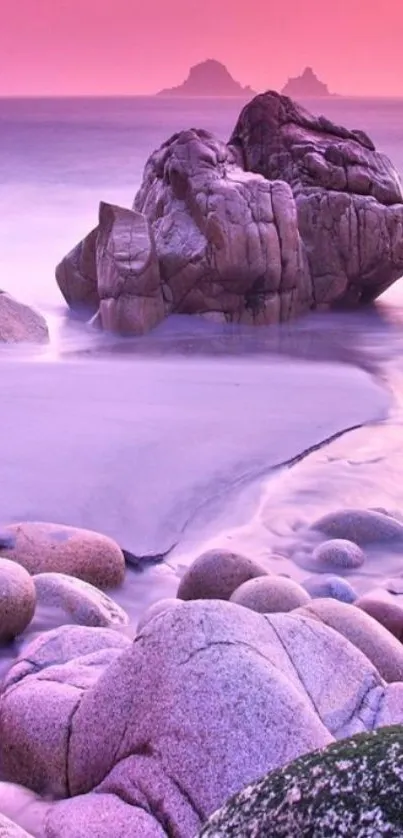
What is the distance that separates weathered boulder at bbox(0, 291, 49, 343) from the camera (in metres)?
11.8

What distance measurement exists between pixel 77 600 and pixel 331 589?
53.4 inches

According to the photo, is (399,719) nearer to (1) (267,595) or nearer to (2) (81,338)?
(1) (267,595)

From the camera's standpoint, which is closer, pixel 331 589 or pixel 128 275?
pixel 331 589

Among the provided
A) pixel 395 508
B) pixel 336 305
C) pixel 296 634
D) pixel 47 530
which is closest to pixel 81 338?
pixel 336 305

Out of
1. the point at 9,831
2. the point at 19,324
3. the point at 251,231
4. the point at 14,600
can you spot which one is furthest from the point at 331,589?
the point at 251,231

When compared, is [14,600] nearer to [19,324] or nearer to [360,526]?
[360,526]

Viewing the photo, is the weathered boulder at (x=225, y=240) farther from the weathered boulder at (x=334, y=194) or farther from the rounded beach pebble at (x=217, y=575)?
the rounded beach pebble at (x=217, y=575)

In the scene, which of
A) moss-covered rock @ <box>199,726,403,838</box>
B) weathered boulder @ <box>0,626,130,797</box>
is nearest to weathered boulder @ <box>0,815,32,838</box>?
weathered boulder @ <box>0,626,130,797</box>

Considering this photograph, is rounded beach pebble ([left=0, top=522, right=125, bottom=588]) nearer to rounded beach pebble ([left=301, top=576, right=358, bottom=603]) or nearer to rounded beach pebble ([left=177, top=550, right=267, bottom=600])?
rounded beach pebble ([left=177, top=550, right=267, bottom=600])

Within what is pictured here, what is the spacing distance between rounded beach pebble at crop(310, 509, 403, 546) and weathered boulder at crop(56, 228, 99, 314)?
844 centimetres

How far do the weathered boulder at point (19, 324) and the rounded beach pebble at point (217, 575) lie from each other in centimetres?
702

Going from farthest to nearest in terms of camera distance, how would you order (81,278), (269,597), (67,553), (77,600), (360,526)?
(81,278)
(360,526)
(67,553)
(77,600)
(269,597)

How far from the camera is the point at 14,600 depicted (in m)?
4.30

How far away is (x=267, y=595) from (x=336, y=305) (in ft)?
37.4
